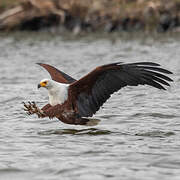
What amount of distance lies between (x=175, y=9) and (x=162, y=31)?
7.50ft

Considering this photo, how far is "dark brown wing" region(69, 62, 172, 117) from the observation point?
25.2 ft

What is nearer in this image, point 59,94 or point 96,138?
point 96,138

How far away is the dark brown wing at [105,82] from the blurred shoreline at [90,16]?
813 inches

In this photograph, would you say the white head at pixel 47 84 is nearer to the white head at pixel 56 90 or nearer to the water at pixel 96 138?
the white head at pixel 56 90

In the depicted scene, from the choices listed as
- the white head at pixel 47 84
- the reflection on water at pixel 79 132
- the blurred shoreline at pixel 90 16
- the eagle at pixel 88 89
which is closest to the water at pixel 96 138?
the reflection on water at pixel 79 132

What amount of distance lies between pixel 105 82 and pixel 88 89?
0.91 feet

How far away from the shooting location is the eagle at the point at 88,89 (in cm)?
777

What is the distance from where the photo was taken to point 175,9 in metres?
29.7

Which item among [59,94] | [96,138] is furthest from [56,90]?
[96,138]

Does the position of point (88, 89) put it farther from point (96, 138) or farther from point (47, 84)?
point (96, 138)

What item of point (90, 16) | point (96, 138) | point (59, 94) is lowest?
point (96, 138)

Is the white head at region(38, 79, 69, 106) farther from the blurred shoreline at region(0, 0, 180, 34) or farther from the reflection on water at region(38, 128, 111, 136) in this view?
the blurred shoreline at region(0, 0, 180, 34)

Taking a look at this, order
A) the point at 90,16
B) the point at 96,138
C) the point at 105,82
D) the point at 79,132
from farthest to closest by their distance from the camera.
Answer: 1. the point at 90,16
2. the point at 79,132
3. the point at 105,82
4. the point at 96,138

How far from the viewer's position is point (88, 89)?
26.3 ft
